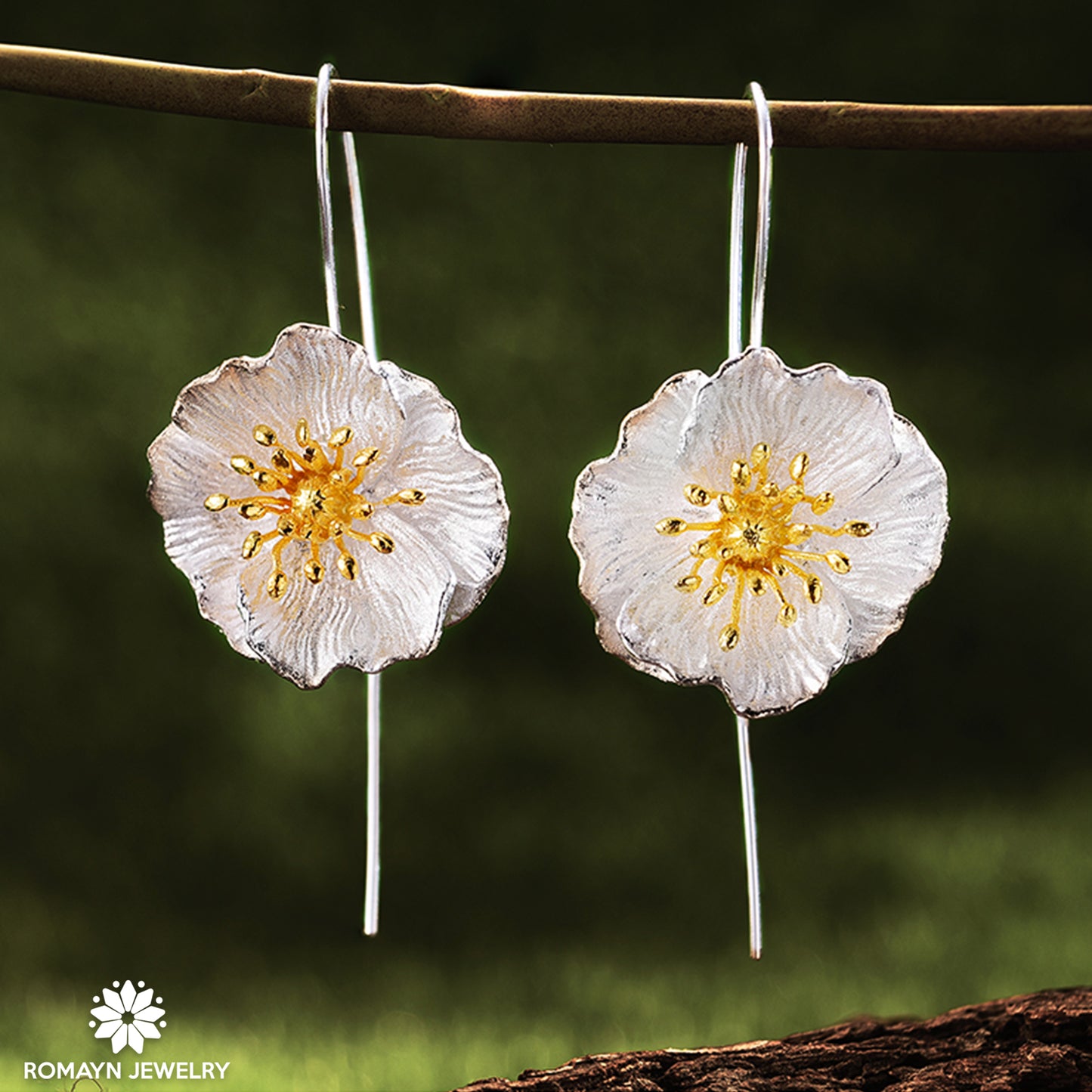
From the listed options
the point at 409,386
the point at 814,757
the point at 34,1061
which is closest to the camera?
the point at 409,386

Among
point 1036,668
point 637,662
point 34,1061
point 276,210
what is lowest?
point 34,1061

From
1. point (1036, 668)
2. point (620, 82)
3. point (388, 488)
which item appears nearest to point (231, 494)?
point (388, 488)

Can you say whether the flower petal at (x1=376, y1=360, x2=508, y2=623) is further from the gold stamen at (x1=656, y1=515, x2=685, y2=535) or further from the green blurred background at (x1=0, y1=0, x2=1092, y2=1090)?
the green blurred background at (x1=0, y1=0, x2=1092, y2=1090)

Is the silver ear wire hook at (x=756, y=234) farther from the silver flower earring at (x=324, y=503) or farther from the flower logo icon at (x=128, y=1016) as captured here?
the flower logo icon at (x=128, y=1016)

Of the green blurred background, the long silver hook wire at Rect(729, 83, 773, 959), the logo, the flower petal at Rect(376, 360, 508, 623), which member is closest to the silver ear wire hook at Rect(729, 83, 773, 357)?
the long silver hook wire at Rect(729, 83, 773, 959)

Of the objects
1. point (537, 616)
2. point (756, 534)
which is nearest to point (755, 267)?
point (756, 534)

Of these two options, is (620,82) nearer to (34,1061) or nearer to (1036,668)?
(1036,668)

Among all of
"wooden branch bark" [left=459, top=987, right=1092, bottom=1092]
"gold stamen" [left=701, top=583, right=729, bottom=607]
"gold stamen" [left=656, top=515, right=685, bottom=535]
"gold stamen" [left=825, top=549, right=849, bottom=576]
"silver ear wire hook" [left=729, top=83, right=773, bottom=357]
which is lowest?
"wooden branch bark" [left=459, top=987, right=1092, bottom=1092]

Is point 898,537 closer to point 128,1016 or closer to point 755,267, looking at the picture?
point 755,267
